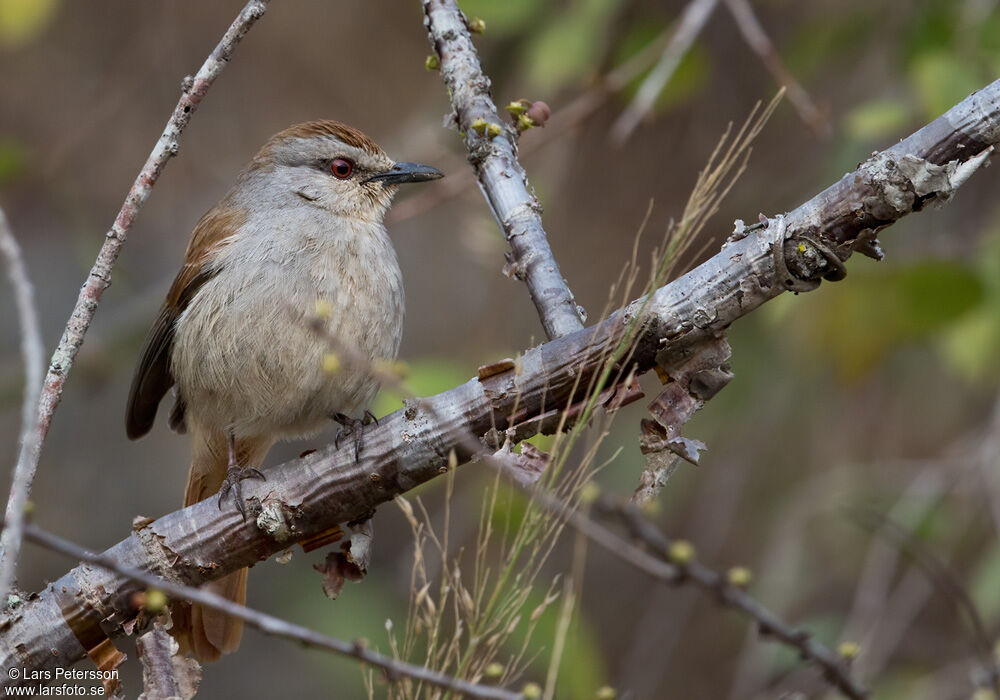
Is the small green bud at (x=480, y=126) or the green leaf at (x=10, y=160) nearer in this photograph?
the small green bud at (x=480, y=126)

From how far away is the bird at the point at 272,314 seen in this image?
3.43 meters

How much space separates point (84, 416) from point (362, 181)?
11.7ft

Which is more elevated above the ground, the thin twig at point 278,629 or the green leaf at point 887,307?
the green leaf at point 887,307

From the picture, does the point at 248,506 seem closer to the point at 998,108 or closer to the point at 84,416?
the point at 998,108

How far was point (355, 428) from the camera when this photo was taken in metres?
3.26

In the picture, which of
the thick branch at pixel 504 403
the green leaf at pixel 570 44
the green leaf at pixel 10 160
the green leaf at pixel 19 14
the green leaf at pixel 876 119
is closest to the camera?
Result: the thick branch at pixel 504 403

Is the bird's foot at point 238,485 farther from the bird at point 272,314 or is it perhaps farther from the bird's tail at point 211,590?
the bird's tail at point 211,590

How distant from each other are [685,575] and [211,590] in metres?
2.76

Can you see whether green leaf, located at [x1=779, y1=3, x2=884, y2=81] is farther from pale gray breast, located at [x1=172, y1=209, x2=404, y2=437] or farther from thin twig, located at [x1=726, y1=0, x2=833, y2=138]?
pale gray breast, located at [x1=172, y1=209, x2=404, y2=437]

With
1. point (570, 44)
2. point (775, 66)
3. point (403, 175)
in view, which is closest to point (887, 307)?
point (775, 66)

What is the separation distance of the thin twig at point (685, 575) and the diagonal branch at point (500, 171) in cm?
125

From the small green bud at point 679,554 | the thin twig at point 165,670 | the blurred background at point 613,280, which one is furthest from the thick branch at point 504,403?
the blurred background at point 613,280

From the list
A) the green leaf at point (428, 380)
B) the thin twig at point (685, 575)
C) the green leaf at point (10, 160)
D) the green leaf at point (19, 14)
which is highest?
the green leaf at point (19, 14)

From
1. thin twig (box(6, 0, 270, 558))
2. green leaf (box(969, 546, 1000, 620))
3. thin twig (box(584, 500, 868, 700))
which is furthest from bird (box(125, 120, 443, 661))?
green leaf (box(969, 546, 1000, 620))
